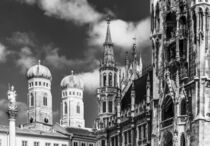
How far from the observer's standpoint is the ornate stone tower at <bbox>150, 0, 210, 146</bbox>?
274 feet

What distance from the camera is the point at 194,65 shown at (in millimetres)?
85375

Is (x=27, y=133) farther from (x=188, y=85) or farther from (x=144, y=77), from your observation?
(x=188, y=85)

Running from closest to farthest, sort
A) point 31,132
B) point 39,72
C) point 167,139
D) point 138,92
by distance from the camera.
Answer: point 167,139 < point 138,92 < point 31,132 < point 39,72

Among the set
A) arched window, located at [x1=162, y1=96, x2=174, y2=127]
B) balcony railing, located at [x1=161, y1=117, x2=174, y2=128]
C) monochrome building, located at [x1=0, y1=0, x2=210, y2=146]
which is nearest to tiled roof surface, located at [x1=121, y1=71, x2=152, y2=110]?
monochrome building, located at [x1=0, y1=0, x2=210, y2=146]

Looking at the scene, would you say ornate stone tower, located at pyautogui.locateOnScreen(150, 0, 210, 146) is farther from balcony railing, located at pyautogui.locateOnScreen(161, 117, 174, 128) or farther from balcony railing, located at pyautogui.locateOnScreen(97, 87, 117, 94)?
balcony railing, located at pyautogui.locateOnScreen(97, 87, 117, 94)

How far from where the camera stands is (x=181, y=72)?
88.6 metres

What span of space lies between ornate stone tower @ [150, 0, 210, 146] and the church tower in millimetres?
19981

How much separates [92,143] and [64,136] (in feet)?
Answer: 30.9

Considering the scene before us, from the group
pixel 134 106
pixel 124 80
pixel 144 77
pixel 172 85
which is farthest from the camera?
pixel 124 80

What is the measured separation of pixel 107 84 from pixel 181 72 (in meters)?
29.9

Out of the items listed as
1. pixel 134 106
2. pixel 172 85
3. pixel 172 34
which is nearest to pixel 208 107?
pixel 172 85

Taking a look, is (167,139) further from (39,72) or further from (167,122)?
(39,72)

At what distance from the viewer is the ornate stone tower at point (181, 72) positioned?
8344cm

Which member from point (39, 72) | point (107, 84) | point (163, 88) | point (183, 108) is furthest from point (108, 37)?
point (39, 72)
